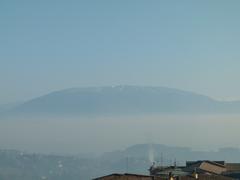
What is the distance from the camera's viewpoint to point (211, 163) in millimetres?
103750

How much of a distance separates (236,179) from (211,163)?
59.9ft

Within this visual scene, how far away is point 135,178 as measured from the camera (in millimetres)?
73000

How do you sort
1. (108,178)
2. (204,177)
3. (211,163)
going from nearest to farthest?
(108,178)
(204,177)
(211,163)

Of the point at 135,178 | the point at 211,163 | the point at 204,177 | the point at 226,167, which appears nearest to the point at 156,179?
the point at 135,178

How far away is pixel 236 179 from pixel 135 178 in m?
18.7

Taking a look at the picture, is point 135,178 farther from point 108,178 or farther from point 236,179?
point 236,179

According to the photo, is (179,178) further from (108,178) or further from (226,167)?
(226,167)

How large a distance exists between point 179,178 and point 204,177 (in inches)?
377

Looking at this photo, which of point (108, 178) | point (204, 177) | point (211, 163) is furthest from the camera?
point (211, 163)

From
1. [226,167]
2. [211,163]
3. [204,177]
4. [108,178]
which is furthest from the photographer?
[226,167]


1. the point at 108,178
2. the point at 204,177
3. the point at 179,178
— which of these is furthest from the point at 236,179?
the point at 108,178

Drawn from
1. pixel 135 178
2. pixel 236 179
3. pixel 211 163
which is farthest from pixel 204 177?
pixel 211 163

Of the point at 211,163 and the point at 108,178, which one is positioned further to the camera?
the point at 211,163

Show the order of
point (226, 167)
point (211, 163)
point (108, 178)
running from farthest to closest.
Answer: point (226, 167) < point (211, 163) < point (108, 178)
